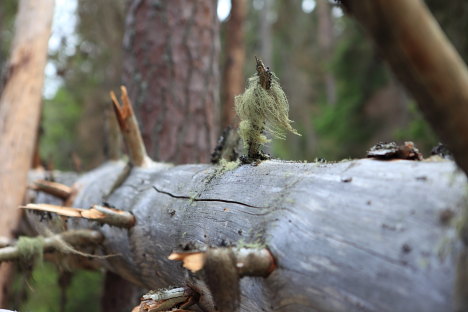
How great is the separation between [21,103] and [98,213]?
7.19 ft

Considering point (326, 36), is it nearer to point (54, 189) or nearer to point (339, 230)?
point (54, 189)

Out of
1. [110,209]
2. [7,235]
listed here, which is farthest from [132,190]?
[7,235]

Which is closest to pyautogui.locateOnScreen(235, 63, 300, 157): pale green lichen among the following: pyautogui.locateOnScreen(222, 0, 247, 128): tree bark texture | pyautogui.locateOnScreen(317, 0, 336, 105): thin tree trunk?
pyautogui.locateOnScreen(222, 0, 247, 128): tree bark texture

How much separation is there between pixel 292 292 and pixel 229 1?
20.2 ft

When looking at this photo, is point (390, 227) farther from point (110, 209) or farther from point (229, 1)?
point (229, 1)

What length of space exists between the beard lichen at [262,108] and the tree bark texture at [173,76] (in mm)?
2218

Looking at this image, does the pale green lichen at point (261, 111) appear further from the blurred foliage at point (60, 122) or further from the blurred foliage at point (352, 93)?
the blurred foliage at point (60, 122)

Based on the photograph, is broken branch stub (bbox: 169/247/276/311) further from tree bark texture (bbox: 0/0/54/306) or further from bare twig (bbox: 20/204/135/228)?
tree bark texture (bbox: 0/0/54/306)

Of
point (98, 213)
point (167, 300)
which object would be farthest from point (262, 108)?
point (98, 213)

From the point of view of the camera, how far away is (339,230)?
1255 millimetres

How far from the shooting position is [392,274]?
3.56ft

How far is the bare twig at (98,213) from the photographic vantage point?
6.98 feet

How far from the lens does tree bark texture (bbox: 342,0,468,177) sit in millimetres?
852

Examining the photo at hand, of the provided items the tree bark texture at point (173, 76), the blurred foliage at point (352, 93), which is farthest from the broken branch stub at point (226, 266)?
the blurred foliage at point (352, 93)
